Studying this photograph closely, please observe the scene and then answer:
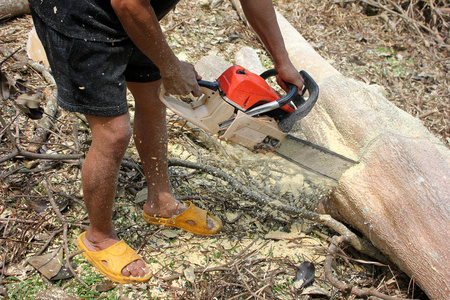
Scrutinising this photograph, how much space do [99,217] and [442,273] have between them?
5.96ft

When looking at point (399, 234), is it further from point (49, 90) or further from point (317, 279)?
point (49, 90)

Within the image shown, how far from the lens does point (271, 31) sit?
2053 mm

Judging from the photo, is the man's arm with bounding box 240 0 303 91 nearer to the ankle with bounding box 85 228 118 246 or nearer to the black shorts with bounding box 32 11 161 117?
the black shorts with bounding box 32 11 161 117

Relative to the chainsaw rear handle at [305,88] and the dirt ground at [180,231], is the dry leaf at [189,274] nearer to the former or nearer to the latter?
the dirt ground at [180,231]

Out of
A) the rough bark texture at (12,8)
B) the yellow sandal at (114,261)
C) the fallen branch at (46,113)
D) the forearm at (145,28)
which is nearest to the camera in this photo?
the forearm at (145,28)

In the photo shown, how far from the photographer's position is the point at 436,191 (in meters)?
2.07

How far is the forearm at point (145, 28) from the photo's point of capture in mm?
1380

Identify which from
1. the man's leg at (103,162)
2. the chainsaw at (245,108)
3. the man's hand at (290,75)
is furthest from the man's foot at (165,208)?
the man's hand at (290,75)

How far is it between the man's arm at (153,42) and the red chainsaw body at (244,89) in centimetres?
25

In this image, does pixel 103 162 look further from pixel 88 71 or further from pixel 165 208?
pixel 165 208

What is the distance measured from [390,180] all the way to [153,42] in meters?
1.64

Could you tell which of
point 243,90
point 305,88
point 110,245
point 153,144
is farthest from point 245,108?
point 110,245

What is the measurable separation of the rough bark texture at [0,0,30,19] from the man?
3142 millimetres

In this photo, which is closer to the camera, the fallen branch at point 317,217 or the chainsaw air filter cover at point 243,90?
the chainsaw air filter cover at point 243,90
